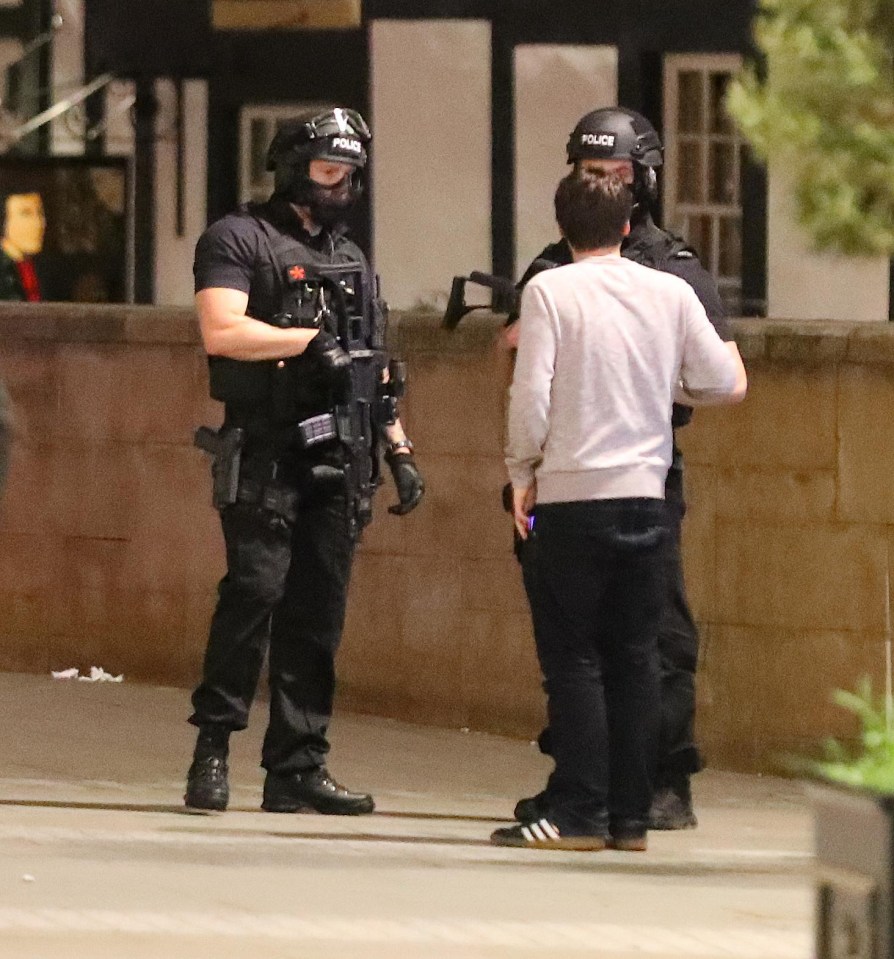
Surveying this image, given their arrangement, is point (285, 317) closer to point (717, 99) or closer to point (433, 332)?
point (433, 332)

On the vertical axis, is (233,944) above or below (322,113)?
below

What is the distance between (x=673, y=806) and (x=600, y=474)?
1249mm

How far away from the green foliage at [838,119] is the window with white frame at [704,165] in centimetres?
1370

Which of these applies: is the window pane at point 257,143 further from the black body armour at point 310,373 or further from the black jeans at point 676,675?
the black jeans at point 676,675

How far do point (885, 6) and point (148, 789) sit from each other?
403 centimetres

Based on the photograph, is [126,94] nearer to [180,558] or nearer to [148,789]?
[180,558]

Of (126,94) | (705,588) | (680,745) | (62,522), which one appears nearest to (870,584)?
(705,588)

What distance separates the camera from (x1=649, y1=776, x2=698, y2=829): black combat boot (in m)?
8.96

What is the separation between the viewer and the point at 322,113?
8852 millimetres

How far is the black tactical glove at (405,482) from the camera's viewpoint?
350 inches

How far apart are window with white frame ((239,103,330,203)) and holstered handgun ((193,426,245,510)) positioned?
13.0 m

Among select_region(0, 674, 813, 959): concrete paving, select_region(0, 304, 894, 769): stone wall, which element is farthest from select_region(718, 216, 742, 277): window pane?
select_region(0, 674, 813, 959): concrete paving

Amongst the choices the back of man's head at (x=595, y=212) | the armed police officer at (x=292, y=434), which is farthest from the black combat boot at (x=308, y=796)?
the back of man's head at (x=595, y=212)

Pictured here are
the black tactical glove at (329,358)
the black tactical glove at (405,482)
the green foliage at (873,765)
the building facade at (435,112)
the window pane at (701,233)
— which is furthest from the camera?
the window pane at (701,233)
